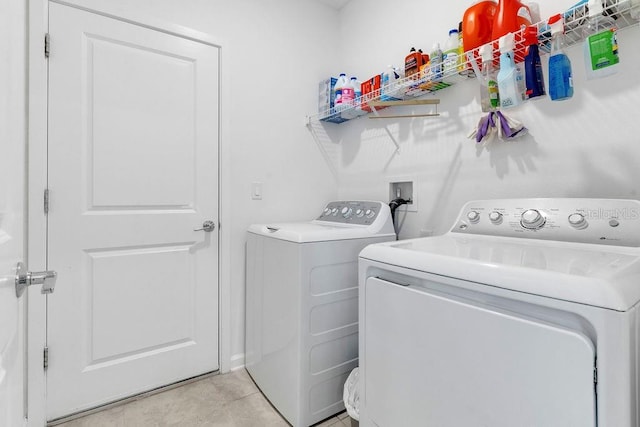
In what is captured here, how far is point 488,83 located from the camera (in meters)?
1.34

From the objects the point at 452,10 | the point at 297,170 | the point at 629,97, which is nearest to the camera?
the point at 629,97

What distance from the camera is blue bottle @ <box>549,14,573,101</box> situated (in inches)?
41.8

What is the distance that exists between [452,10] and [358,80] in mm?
774

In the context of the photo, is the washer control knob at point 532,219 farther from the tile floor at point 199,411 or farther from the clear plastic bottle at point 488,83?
the tile floor at point 199,411

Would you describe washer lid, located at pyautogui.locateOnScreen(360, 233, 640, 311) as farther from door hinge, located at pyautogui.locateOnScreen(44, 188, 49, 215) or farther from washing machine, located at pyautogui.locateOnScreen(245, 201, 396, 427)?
door hinge, located at pyautogui.locateOnScreen(44, 188, 49, 215)

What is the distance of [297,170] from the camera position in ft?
7.51

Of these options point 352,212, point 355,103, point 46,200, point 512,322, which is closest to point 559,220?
point 512,322

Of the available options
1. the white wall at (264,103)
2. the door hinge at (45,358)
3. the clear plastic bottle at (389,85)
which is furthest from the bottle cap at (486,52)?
the door hinge at (45,358)

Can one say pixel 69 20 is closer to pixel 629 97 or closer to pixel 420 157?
pixel 420 157

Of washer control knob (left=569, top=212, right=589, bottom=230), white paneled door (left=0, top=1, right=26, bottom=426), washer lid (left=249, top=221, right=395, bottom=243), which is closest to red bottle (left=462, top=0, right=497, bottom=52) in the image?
washer control knob (left=569, top=212, right=589, bottom=230)

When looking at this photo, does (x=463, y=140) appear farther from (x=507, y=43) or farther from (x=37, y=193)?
(x=37, y=193)

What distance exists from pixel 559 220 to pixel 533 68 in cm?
56

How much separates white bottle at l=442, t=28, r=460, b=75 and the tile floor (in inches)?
71.0

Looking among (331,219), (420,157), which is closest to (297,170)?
(331,219)
